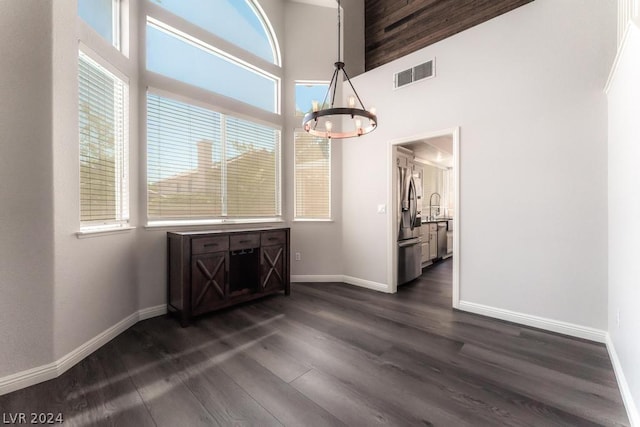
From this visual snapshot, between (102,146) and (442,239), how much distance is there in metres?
6.62

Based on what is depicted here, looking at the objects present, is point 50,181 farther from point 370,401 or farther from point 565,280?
point 565,280

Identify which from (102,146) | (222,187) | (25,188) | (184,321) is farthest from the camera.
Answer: (222,187)

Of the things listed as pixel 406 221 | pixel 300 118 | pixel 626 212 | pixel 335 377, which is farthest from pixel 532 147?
pixel 300 118

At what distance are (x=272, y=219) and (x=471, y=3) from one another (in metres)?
4.20

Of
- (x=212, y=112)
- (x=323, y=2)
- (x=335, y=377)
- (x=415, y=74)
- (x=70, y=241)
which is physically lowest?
(x=335, y=377)

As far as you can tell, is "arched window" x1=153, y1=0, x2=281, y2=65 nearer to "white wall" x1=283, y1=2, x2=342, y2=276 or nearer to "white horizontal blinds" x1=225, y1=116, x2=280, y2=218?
"white wall" x1=283, y1=2, x2=342, y2=276

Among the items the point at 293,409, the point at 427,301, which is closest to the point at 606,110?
the point at 427,301

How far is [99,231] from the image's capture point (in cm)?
242

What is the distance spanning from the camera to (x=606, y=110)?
7.99ft

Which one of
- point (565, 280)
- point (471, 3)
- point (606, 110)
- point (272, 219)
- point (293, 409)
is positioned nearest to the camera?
point (293, 409)

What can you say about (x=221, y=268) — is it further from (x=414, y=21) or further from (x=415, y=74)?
(x=414, y=21)

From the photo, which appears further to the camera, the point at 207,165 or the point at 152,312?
the point at 207,165

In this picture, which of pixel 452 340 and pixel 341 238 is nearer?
pixel 452 340

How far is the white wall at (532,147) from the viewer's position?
2500 mm
